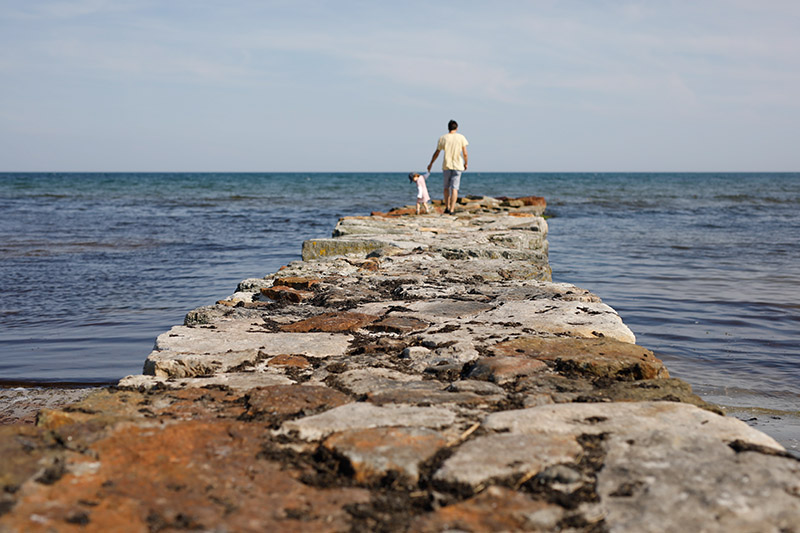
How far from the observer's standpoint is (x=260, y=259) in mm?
10750

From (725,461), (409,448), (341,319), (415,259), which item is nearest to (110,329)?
(415,259)

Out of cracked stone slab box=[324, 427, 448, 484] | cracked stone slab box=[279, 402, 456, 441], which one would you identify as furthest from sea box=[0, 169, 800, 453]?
cracked stone slab box=[324, 427, 448, 484]

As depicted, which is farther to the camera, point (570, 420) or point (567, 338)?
point (567, 338)

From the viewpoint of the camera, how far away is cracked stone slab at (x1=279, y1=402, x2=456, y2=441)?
1.94 m

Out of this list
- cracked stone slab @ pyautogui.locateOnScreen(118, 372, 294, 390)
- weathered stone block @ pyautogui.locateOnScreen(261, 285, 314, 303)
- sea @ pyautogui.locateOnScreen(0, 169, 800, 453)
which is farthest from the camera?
sea @ pyautogui.locateOnScreen(0, 169, 800, 453)

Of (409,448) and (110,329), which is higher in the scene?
(409,448)

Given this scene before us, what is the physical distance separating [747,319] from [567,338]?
14.9ft

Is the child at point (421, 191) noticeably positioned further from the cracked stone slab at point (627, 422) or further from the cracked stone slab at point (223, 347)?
the cracked stone slab at point (627, 422)

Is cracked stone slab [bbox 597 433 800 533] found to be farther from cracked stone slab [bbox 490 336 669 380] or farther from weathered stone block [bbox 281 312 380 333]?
weathered stone block [bbox 281 312 380 333]

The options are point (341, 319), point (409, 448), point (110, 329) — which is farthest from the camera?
point (110, 329)

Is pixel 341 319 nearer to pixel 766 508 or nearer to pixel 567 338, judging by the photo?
pixel 567 338
